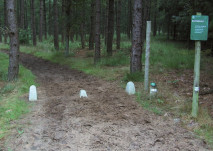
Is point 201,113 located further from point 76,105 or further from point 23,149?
point 23,149

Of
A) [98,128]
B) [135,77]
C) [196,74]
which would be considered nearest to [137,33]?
[135,77]

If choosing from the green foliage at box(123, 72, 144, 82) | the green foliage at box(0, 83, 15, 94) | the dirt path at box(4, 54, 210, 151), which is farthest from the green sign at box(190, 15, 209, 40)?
the green foliage at box(0, 83, 15, 94)

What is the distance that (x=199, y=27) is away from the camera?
470 centimetres

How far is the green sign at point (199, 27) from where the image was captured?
4676mm

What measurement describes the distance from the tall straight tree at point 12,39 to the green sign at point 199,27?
6750 millimetres

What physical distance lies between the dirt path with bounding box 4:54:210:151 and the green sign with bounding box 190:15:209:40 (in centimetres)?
198

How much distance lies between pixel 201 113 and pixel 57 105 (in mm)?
3691

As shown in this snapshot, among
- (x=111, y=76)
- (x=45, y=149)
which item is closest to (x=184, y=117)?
(x=45, y=149)

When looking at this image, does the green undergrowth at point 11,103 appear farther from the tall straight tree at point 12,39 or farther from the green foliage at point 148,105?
the green foliage at point 148,105

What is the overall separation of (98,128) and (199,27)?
305cm

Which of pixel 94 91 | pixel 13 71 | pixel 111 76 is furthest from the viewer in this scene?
pixel 111 76

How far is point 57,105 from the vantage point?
605 cm

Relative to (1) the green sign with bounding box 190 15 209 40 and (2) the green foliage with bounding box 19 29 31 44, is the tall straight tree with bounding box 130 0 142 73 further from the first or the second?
(2) the green foliage with bounding box 19 29 31 44

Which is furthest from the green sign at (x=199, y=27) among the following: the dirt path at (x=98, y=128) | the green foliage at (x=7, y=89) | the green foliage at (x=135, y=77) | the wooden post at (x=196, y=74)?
the green foliage at (x=7, y=89)
